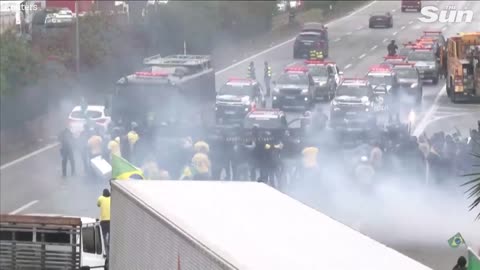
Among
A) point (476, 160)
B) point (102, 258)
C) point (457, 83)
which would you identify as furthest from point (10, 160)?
point (102, 258)

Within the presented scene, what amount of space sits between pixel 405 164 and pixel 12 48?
15520 mm

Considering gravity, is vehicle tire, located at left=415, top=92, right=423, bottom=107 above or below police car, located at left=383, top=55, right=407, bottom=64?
below

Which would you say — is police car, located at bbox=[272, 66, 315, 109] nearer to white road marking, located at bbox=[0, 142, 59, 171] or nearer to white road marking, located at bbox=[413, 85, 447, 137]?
white road marking, located at bbox=[413, 85, 447, 137]

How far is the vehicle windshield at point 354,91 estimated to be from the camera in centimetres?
3572

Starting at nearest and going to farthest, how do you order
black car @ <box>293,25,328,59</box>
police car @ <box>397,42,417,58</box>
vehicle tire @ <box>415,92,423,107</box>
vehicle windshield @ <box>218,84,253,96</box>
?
1. vehicle tire @ <box>415,92,423,107</box>
2. vehicle windshield @ <box>218,84,253,96</box>
3. police car @ <box>397,42,417,58</box>
4. black car @ <box>293,25,328,59</box>

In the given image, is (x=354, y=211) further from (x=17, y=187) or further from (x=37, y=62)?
(x=37, y=62)

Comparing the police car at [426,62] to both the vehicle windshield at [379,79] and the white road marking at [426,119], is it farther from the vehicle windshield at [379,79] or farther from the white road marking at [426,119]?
the white road marking at [426,119]

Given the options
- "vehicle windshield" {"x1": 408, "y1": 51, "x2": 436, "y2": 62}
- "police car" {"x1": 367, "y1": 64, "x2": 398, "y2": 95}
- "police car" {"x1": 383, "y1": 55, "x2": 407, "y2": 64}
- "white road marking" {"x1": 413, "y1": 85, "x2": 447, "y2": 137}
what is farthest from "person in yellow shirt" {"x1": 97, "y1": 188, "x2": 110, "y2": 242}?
"vehicle windshield" {"x1": 408, "y1": 51, "x2": 436, "y2": 62}

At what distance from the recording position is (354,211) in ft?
75.5

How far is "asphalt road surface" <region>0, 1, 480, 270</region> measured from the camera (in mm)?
21094

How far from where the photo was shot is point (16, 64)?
36344mm


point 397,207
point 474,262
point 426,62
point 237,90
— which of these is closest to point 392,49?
point 426,62

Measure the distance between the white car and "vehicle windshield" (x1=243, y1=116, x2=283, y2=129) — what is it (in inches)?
154

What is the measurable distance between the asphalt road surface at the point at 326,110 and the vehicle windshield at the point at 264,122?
3.87 metres
